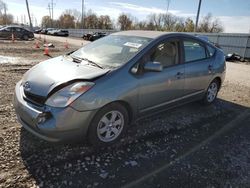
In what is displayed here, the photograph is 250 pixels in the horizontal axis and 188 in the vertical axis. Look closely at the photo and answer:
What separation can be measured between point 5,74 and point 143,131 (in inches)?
215

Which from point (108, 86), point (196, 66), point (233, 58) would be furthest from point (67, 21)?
point (108, 86)

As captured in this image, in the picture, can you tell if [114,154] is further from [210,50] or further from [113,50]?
[210,50]

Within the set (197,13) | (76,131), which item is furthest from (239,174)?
(197,13)

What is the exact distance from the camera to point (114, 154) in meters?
3.27

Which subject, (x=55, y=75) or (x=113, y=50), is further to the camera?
(x=113, y=50)

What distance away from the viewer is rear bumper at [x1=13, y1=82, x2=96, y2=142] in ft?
9.37

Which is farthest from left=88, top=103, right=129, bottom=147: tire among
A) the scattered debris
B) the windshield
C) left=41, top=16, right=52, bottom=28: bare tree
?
left=41, top=16, right=52, bottom=28: bare tree

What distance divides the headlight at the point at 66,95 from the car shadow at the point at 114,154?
691 mm

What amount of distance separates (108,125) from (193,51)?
8.10 feet

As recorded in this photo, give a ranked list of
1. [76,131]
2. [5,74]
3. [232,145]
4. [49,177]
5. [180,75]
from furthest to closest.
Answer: [5,74]
[180,75]
[232,145]
[76,131]
[49,177]

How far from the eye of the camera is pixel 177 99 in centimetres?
441

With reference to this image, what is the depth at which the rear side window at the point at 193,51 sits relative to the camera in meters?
4.48

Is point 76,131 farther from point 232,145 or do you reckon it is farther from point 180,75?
point 232,145

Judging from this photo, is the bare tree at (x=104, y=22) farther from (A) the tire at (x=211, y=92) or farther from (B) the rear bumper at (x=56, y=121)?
(B) the rear bumper at (x=56, y=121)
